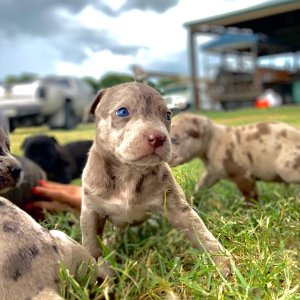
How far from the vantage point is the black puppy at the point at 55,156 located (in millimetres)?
5938

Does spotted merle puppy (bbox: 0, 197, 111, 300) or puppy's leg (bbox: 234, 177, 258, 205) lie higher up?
spotted merle puppy (bbox: 0, 197, 111, 300)

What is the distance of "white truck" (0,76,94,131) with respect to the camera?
33.3 ft

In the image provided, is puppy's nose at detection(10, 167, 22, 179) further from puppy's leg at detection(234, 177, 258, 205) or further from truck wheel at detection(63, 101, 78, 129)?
truck wheel at detection(63, 101, 78, 129)

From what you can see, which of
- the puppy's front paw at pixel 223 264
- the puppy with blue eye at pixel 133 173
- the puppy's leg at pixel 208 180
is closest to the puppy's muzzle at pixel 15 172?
the puppy with blue eye at pixel 133 173

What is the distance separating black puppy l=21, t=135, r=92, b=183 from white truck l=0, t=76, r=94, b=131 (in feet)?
7.13

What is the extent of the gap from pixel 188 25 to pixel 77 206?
1174cm

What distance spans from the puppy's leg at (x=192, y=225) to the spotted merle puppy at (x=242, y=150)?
1.48 m

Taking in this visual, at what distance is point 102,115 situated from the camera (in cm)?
253

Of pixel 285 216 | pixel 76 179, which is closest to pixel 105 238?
pixel 285 216

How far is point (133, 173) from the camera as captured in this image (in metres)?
2.44

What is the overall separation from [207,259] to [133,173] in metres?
0.56

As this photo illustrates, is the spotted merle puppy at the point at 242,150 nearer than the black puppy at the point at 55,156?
Yes

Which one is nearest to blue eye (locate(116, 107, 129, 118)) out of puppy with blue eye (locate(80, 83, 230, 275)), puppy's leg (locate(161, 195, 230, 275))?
puppy with blue eye (locate(80, 83, 230, 275))

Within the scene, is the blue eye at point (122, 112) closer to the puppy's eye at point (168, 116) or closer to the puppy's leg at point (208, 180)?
the puppy's eye at point (168, 116)
